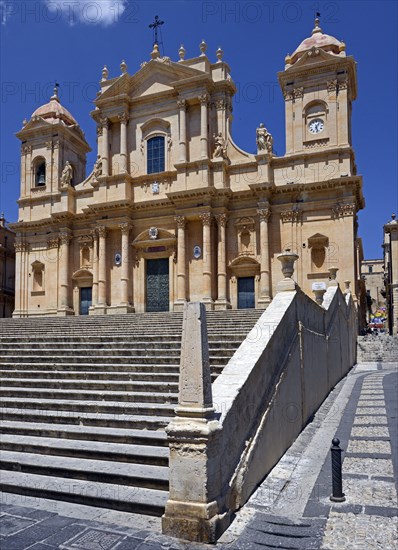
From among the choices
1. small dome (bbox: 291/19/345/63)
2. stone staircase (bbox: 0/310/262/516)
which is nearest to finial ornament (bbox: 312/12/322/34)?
small dome (bbox: 291/19/345/63)

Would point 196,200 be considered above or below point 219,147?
below

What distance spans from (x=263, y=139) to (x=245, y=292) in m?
8.01

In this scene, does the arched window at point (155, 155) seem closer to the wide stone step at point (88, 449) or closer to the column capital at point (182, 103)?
the column capital at point (182, 103)

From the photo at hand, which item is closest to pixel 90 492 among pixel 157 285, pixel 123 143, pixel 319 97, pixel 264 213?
pixel 264 213

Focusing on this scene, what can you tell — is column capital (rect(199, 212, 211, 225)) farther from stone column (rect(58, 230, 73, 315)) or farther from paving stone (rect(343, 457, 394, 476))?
paving stone (rect(343, 457, 394, 476))

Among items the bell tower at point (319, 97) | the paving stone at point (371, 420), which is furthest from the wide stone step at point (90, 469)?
the bell tower at point (319, 97)

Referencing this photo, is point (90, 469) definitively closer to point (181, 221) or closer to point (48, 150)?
point (181, 221)

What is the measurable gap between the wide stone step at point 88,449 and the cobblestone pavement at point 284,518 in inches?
32.9

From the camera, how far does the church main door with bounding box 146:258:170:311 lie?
86.9 feet

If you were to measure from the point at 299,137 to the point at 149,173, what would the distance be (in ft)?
27.7

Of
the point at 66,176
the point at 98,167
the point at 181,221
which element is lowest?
the point at 181,221

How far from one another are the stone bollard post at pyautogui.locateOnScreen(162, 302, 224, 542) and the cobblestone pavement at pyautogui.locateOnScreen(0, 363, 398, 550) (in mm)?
145

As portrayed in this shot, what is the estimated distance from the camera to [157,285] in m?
26.7

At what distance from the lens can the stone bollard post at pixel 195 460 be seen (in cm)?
447
